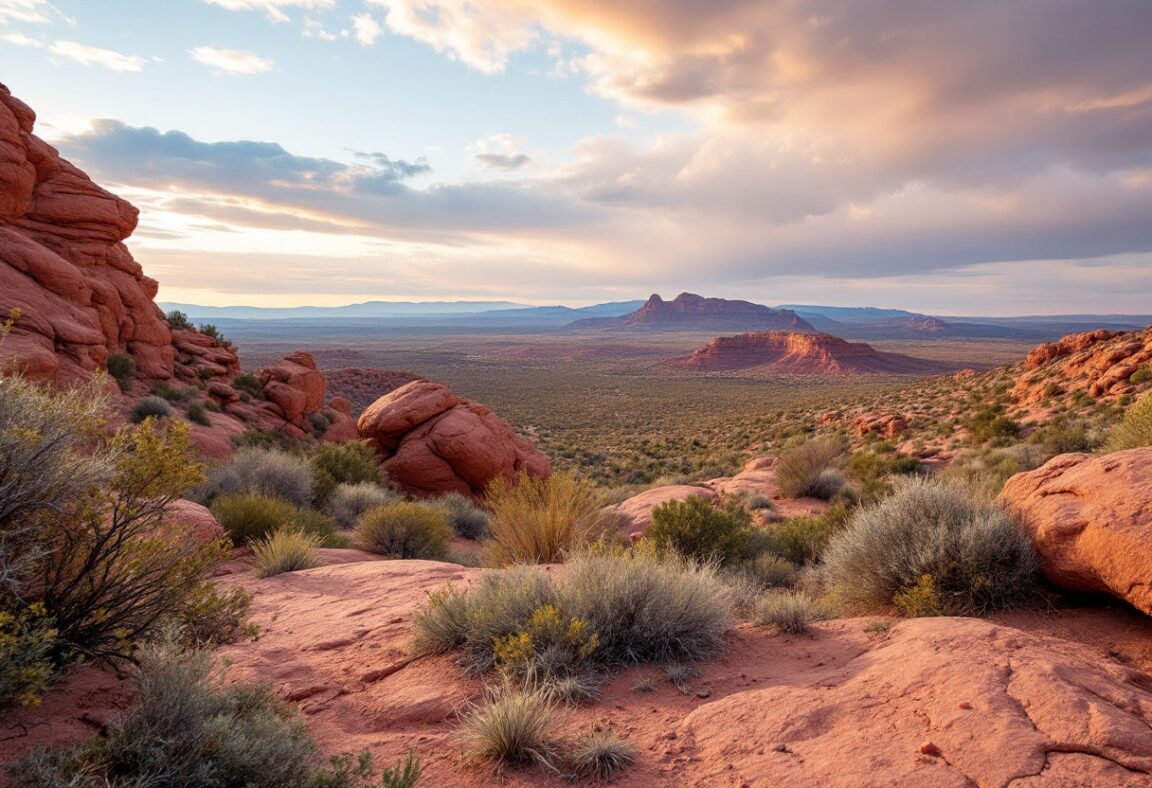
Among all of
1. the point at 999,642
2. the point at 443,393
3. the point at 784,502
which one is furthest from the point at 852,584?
the point at 443,393

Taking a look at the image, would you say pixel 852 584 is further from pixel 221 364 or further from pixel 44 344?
pixel 221 364

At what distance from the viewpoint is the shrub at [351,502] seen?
12062mm

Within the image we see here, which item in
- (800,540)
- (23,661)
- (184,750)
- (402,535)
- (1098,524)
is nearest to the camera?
(184,750)

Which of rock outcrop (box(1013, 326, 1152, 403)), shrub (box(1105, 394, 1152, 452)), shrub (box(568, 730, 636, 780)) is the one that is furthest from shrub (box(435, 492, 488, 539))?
rock outcrop (box(1013, 326, 1152, 403))

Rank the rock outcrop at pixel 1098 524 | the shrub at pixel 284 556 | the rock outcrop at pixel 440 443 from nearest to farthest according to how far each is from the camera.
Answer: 1. the rock outcrop at pixel 1098 524
2. the shrub at pixel 284 556
3. the rock outcrop at pixel 440 443

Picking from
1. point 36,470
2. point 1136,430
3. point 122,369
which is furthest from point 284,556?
point 122,369

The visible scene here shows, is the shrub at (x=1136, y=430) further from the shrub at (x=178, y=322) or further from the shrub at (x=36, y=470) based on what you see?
the shrub at (x=178, y=322)

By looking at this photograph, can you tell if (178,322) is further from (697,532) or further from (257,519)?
(697,532)

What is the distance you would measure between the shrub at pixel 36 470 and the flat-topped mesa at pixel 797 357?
97.2 metres

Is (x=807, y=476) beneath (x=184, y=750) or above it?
beneath

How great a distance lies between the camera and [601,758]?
3.23m

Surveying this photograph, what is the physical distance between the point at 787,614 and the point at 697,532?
10.3 feet

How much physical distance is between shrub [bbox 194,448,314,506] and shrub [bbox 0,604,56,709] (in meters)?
8.07

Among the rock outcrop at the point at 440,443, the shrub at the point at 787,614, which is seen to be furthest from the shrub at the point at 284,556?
the rock outcrop at the point at 440,443
